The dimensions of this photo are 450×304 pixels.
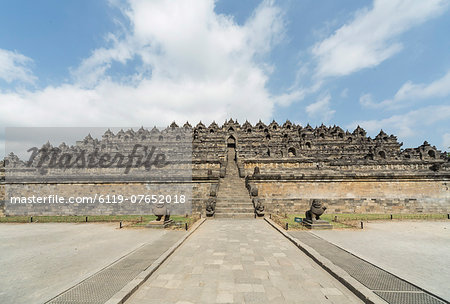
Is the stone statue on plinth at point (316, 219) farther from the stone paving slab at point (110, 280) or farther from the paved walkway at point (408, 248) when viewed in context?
the stone paving slab at point (110, 280)

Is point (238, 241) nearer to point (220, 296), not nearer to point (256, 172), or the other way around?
point (220, 296)

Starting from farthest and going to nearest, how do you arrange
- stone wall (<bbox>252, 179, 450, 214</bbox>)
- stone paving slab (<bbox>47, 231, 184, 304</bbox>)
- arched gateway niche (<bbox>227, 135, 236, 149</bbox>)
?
arched gateway niche (<bbox>227, 135, 236, 149</bbox>) < stone wall (<bbox>252, 179, 450, 214</bbox>) < stone paving slab (<bbox>47, 231, 184, 304</bbox>)

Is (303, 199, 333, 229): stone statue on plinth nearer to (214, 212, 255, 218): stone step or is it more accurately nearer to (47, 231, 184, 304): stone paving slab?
(214, 212, 255, 218): stone step

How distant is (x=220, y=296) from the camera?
4.25 metres

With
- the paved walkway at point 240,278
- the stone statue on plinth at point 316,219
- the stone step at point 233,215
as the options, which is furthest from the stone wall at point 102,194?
the paved walkway at point 240,278

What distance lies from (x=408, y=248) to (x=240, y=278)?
7.19m

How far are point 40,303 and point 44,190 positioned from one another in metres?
20.1

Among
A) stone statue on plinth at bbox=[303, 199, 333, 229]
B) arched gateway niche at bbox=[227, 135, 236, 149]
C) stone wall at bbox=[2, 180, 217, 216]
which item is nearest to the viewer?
stone statue on plinth at bbox=[303, 199, 333, 229]

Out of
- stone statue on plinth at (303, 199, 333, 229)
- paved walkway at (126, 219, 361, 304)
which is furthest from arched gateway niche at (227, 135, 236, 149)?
paved walkway at (126, 219, 361, 304)

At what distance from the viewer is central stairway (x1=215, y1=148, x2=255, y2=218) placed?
14.4m

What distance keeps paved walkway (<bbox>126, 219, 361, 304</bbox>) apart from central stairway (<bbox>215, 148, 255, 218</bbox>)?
20.8ft

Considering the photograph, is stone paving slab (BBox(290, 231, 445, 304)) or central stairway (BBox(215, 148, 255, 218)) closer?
stone paving slab (BBox(290, 231, 445, 304))

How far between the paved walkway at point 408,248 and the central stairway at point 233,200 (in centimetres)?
575

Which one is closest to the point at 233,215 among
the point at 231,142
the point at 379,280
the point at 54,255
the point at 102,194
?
the point at 54,255
